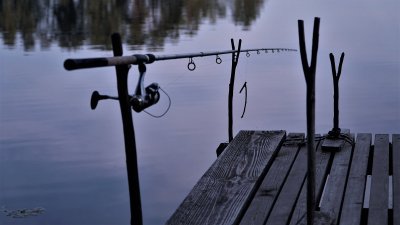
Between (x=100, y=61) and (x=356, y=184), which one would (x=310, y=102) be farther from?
(x=356, y=184)

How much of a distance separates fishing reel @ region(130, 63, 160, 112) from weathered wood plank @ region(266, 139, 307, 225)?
4.36ft

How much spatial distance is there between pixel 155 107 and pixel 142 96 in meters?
14.8

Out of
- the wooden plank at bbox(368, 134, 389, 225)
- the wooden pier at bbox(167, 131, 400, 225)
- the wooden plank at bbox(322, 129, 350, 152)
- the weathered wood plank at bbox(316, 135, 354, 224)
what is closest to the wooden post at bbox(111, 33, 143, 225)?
the wooden pier at bbox(167, 131, 400, 225)

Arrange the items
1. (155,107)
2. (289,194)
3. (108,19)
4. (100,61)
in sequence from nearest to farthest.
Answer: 1. (100,61)
2. (289,194)
3. (155,107)
4. (108,19)

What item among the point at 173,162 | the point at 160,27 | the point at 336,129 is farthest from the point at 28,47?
the point at 336,129

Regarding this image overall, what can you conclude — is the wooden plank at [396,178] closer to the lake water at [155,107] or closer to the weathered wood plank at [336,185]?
the weathered wood plank at [336,185]

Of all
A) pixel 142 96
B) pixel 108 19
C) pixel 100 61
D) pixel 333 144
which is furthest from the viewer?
pixel 108 19

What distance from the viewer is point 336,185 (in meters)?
5.88

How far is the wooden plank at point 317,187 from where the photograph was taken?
5.15 m

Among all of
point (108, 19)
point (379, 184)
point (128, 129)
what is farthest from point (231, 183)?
point (108, 19)

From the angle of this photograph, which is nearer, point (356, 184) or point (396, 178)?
point (356, 184)

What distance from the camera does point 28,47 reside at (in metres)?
33.4

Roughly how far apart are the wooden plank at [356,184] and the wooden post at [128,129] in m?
1.50

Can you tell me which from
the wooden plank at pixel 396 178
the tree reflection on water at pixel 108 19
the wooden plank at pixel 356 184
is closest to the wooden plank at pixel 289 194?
the wooden plank at pixel 356 184
